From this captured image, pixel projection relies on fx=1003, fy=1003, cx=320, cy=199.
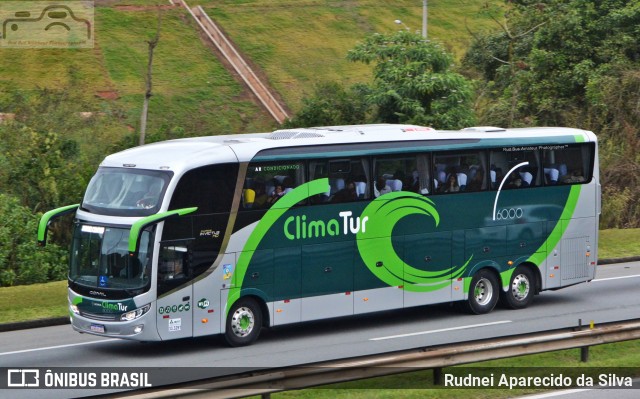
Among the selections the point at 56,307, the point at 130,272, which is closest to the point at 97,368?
the point at 130,272

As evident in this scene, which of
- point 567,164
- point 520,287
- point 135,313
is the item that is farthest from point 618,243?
point 135,313

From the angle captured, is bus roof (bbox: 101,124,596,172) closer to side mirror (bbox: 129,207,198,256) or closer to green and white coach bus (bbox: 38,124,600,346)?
green and white coach bus (bbox: 38,124,600,346)

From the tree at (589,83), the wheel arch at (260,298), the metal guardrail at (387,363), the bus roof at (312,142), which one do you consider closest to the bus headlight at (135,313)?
the wheel arch at (260,298)

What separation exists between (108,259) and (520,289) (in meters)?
9.08

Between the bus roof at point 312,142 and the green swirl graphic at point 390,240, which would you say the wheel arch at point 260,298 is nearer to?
the green swirl graphic at point 390,240

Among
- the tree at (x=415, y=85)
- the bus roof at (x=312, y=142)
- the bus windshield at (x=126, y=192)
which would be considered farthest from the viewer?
the tree at (x=415, y=85)

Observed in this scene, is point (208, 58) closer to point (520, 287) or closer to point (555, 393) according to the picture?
point (520, 287)

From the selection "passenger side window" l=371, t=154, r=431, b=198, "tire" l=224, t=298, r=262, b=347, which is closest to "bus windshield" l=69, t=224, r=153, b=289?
"tire" l=224, t=298, r=262, b=347

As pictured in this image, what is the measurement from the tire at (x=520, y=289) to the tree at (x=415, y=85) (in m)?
10.7

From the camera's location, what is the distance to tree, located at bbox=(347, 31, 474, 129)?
31688 millimetres

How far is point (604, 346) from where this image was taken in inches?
651

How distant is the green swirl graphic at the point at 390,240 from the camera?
61.8 ft

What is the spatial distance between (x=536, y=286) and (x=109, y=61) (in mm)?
30371

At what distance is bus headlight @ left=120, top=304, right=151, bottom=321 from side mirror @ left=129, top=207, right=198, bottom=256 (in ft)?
2.95
